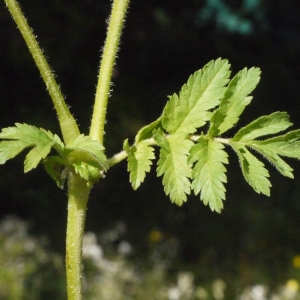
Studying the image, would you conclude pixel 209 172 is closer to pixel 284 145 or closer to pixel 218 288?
pixel 284 145

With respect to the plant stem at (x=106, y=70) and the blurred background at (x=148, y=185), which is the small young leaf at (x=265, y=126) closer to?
the plant stem at (x=106, y=70)

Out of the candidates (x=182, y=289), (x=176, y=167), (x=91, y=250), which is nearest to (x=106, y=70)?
(x=176, y=167)

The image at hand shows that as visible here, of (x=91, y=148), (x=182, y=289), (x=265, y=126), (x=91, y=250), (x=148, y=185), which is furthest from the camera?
(x=148, y=185)

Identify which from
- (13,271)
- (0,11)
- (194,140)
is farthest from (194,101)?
(13,271)

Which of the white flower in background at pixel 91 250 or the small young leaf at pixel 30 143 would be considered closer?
the small young leaf at pixel 30 143

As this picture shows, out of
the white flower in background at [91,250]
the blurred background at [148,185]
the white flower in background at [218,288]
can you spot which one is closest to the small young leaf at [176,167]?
the blurred background at [148,185]

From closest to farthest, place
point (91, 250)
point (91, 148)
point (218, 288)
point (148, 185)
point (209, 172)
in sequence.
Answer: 1. point (91, 148)
2. point (209, 172)
3. point (218, 288)
4. point (91, 250)
5. point (148, 185)

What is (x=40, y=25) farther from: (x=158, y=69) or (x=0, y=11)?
(x=158, y=69)
